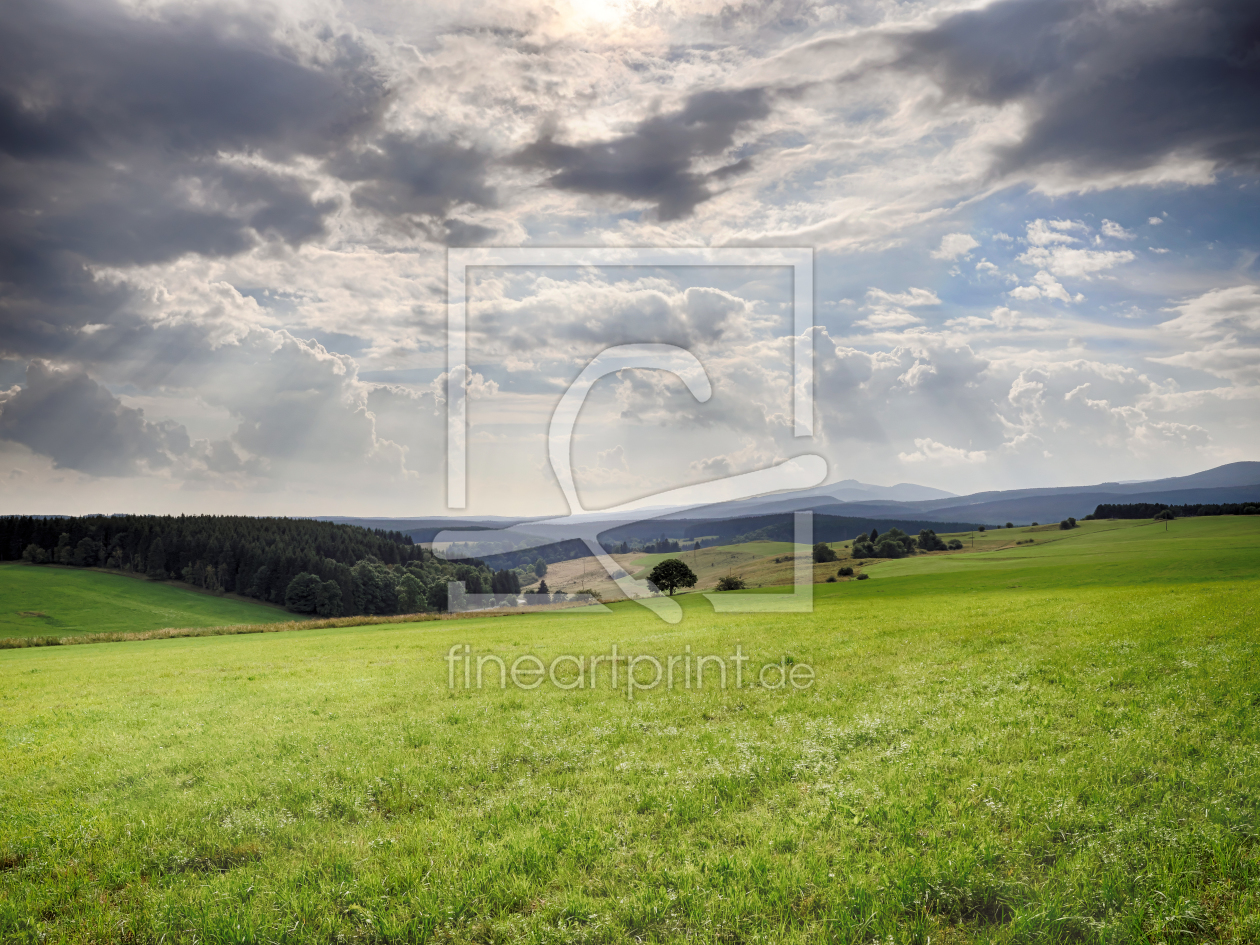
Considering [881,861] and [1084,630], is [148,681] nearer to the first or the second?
[881,861]

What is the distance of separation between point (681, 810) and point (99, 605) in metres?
134

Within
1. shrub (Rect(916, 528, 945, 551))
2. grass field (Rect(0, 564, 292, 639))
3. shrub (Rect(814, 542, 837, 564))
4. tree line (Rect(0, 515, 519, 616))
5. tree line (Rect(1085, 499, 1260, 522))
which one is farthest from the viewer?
shrub (Rect(916, 528, 945, 551))

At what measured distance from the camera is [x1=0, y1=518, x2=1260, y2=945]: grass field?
722 centimetres

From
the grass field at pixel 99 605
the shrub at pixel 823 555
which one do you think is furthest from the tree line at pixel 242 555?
the shrub at pixel 823 555

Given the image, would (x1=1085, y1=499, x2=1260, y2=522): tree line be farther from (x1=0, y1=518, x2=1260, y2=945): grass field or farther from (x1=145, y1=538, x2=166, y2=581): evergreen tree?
(x1=145, y1=538, x2=166, y2=581): evergreen tree

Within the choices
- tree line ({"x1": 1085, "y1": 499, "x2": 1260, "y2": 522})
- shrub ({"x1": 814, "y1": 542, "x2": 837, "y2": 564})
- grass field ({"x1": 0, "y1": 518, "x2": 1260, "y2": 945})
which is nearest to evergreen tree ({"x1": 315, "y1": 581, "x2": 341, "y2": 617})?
shrub ({"x1": 814, "y1": 542, "x2": 837, "y2": 564})

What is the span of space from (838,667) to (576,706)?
856cm

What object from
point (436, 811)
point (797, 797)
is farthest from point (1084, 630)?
point (436, 811)

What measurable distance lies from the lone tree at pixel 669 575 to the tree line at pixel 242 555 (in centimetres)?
6461

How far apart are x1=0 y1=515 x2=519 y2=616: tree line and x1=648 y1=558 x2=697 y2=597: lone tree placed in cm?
6461

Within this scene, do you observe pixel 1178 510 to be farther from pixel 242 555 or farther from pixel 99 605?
pixel 99 605

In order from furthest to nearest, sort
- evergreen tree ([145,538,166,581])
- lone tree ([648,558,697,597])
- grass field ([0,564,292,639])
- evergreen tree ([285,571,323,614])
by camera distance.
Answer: evergreen tree ([145,538,166,581]) < evergreen tree ([285,571,323,614]) < grass field ([0,564,292,639]) < lone tree ([648,558,697,597])

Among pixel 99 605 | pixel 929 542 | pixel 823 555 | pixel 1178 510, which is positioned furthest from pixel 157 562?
pixel 1178 510

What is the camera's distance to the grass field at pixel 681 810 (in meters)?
7.22
